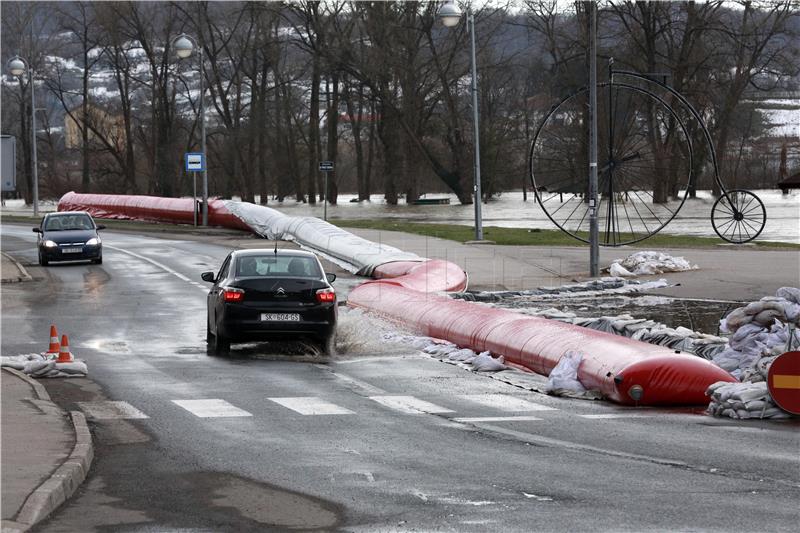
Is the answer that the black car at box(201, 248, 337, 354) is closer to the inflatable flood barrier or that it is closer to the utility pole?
the inflatable flood barrier

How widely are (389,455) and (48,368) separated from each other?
7439 millimetres

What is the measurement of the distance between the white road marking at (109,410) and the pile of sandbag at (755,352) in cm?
609

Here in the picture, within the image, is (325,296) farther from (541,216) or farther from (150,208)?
(541,216)


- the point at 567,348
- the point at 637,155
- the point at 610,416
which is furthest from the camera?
the point at 637,155

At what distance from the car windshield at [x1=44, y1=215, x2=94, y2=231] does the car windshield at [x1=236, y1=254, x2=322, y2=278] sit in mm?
21754

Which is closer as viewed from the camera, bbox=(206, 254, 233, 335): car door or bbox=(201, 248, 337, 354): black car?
bbox=(201, 248, 337, 354): black car

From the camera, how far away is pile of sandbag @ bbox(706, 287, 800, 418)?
13.8 meters

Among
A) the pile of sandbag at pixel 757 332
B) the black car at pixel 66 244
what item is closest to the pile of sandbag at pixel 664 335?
the pile of sandbag at pixel 757 332

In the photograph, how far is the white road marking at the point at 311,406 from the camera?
45.6ft

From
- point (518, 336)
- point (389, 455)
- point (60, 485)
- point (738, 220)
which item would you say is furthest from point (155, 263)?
point (60, 485)

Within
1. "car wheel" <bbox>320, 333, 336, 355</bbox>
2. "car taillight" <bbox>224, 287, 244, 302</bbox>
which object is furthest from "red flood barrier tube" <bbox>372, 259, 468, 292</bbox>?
"car taillight" <bbox>224, 287, 244, 302</bbox>

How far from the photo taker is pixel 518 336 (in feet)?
60.0

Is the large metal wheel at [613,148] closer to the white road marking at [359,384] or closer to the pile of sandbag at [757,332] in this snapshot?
the pile of sandbag at [757,332]

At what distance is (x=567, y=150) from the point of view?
143ft
